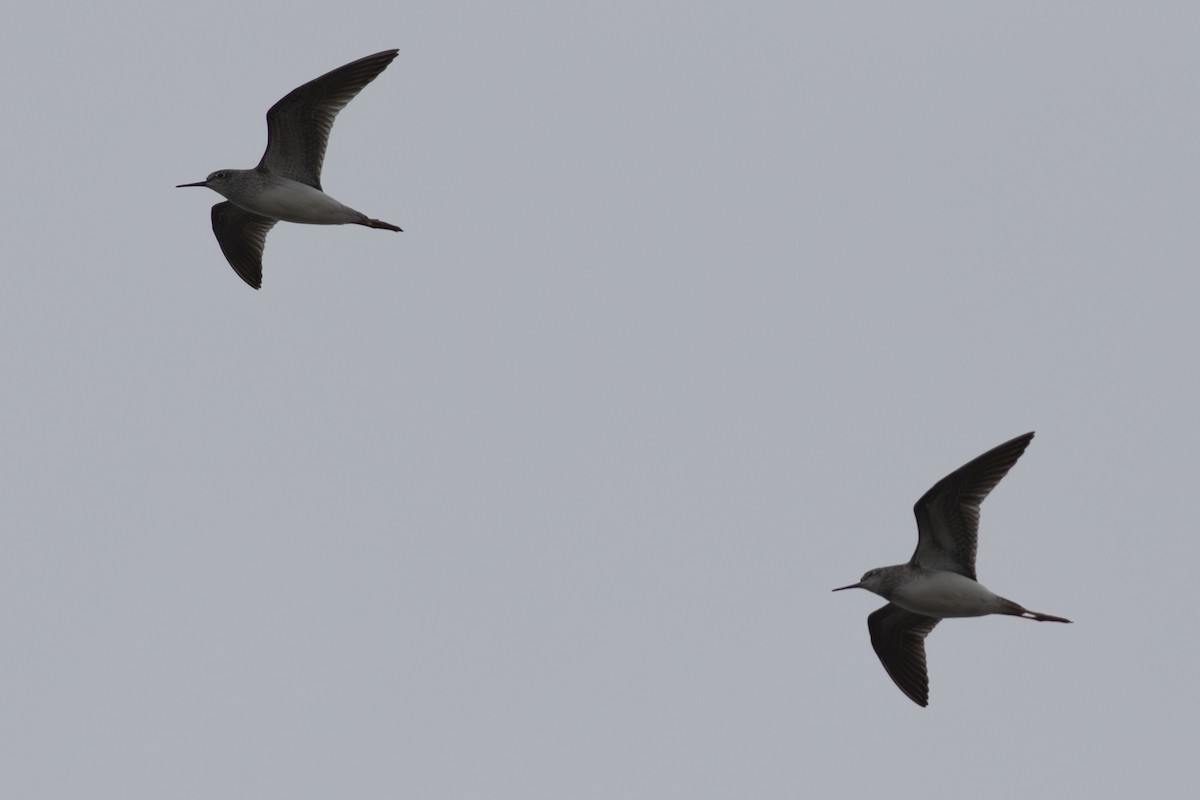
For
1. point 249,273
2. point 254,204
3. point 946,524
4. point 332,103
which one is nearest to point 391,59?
point 332,103

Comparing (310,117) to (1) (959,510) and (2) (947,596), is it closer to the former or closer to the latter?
(1) (959,510)

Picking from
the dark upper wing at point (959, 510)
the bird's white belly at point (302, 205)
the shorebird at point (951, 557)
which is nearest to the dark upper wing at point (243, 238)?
the bird's white belly at point (302, 205)

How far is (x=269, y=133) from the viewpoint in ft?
72.3

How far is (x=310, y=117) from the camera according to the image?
2194 centimetres

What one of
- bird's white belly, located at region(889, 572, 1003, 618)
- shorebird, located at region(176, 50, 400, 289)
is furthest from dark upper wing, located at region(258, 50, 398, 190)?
bird's white belly, located at region(889, 572, 1003, 618)

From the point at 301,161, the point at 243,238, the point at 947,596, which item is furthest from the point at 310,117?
the point at 947,596

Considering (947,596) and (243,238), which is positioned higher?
(243,238)

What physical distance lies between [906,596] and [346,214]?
27.4ft

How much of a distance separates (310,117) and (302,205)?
1.11m

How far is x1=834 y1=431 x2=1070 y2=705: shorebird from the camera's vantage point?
19.4 metres

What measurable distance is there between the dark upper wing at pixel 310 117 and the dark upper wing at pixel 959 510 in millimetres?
8357

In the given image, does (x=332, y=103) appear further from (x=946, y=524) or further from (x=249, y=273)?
(x=946, y=524)

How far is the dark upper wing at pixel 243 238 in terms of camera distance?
952 inches

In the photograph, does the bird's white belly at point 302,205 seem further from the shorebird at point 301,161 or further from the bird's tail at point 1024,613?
the bird's tail at point 1024,613
